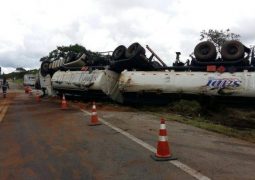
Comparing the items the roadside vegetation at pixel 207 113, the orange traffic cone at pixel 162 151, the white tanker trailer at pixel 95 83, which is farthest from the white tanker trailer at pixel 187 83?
the orange traffic cone at pixel 162 151

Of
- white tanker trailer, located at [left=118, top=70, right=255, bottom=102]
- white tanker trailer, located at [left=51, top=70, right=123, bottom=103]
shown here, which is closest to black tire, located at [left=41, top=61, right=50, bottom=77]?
white tanker trailer, located at [left=51, top=70, right=123, bottom=103]

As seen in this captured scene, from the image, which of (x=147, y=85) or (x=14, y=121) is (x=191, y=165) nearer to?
(x=14, y=121)

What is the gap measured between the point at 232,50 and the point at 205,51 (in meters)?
1.25

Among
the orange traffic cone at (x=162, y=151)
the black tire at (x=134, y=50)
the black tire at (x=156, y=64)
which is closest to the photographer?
the orange traffic cone at (x=162, y=151)

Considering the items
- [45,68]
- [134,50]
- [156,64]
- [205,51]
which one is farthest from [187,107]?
[45,68]

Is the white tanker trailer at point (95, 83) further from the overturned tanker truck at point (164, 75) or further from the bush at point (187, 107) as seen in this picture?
the bush at point (187, 107)

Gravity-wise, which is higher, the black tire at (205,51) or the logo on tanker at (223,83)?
the black tire at (205,51)

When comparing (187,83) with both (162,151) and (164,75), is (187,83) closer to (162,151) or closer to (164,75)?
(164,75)

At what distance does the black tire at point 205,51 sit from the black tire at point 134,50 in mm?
2829

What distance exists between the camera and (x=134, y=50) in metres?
21.4

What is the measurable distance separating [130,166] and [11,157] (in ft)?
8.51

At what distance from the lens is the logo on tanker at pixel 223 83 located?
17.4 metres

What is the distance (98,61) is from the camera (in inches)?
951

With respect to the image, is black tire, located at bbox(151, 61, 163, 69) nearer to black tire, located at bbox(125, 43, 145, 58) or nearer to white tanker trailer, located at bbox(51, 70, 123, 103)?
black tire, located at bbox(125, 43, 145, 58)
